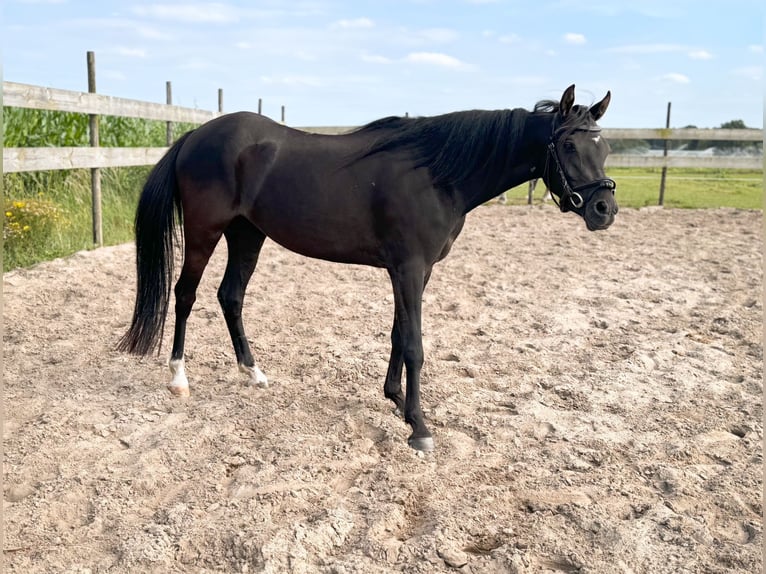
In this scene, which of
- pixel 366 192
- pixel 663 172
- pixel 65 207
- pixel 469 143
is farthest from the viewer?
pixel 663 172

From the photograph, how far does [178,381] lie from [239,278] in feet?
2.36

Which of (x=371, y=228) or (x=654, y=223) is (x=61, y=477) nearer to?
(x=371, y=228)

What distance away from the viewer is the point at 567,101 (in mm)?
3051

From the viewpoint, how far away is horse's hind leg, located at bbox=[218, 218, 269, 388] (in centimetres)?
399

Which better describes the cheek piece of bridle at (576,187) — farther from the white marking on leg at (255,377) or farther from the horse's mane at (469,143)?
the white marking on leg at (255,377)

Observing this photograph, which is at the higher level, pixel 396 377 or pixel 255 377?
pixel 396 377

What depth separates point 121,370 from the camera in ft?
13.5

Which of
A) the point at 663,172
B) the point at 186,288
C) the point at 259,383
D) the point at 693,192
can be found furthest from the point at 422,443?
the point at 693,192

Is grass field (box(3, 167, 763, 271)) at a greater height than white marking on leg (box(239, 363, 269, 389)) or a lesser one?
greater

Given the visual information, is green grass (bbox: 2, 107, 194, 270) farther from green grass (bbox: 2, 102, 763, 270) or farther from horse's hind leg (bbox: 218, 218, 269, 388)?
horse's hind leg (bbox: 218, 218, 269, 388)

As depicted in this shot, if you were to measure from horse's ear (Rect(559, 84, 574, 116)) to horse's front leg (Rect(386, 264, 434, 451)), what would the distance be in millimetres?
1027

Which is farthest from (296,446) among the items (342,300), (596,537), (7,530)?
(342,300)

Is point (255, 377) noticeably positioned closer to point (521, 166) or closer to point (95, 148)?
point (521, 166)

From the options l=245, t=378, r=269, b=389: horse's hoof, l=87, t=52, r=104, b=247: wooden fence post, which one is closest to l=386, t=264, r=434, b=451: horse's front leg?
l=245, t=378, r=269, b=389: horse's hoof
